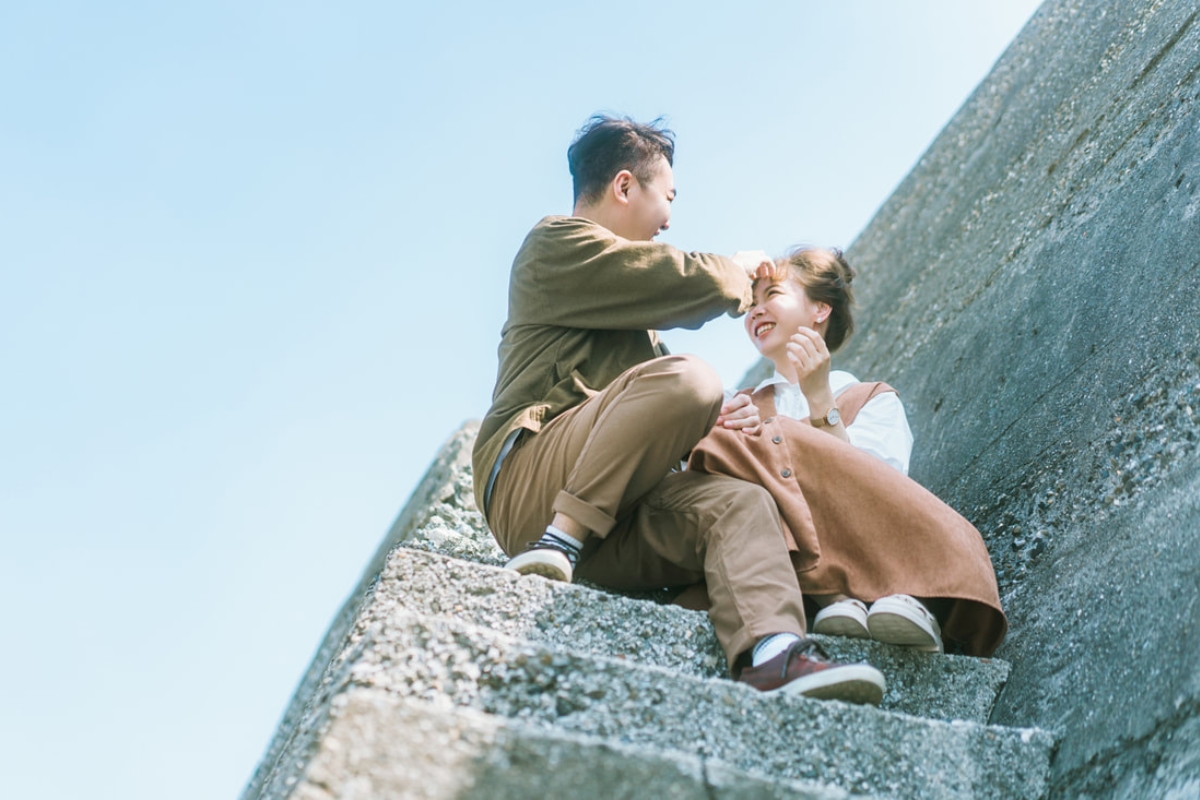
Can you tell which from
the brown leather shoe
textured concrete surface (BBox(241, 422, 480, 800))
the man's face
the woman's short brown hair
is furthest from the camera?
textured concrete surface (BBox(241, 422, 480, 800))

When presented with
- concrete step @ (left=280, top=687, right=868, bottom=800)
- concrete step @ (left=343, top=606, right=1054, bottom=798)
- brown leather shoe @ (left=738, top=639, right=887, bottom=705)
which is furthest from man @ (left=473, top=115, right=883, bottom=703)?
concrete step @ (left=280, top=687, right=868, bottom=800)

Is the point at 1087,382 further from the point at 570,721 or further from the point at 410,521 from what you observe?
the point at 410,521

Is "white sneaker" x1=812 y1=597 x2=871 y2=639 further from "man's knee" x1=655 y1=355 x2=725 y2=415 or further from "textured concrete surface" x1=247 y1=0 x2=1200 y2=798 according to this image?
"man's knee" x1=655 y1=355 x2=725 y2=415

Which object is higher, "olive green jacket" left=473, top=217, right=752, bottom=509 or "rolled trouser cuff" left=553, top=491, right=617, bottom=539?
"olive green jacket" left=473, top=217, right=752, bottom=509

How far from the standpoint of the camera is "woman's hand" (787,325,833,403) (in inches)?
98.4

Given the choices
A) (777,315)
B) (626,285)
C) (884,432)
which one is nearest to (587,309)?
(626,285)

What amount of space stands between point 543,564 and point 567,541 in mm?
106

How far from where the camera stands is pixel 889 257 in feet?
18.9

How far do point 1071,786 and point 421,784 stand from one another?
938 mm

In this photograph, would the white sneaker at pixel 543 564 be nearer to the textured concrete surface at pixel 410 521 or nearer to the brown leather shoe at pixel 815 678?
the brown leather shoe at pixel 815 678

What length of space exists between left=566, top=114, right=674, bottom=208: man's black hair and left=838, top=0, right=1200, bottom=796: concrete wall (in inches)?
42.6

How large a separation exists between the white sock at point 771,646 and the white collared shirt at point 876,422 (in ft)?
2.48

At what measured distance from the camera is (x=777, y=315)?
285cm

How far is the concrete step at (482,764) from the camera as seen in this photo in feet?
4.42
